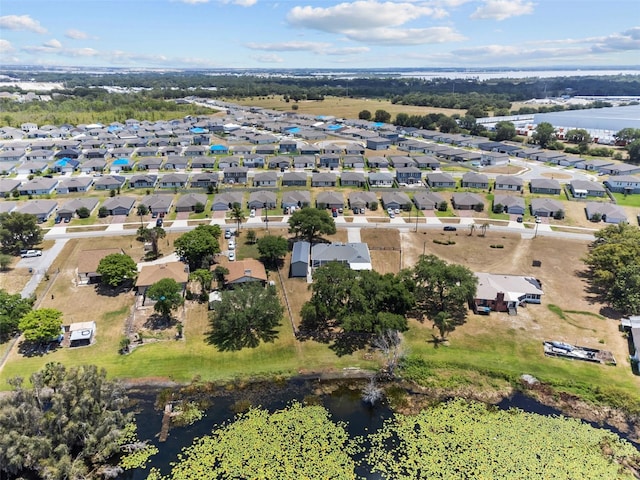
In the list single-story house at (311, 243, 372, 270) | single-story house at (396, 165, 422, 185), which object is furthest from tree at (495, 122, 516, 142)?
single-story house at (311, 243, 372, 270)

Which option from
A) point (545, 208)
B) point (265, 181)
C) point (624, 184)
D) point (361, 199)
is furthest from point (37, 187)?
point (624, 184)

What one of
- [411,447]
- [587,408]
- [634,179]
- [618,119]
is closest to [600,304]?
[587,408]

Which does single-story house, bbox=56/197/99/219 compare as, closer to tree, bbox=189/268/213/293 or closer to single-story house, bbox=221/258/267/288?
tree, bbox=189/268/213/293

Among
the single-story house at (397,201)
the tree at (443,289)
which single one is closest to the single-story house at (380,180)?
the single-story house at (397,201)

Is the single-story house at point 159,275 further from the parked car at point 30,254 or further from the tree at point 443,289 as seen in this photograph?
the tree at point 443,289

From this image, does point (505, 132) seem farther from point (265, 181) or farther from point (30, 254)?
point (30, 254)
